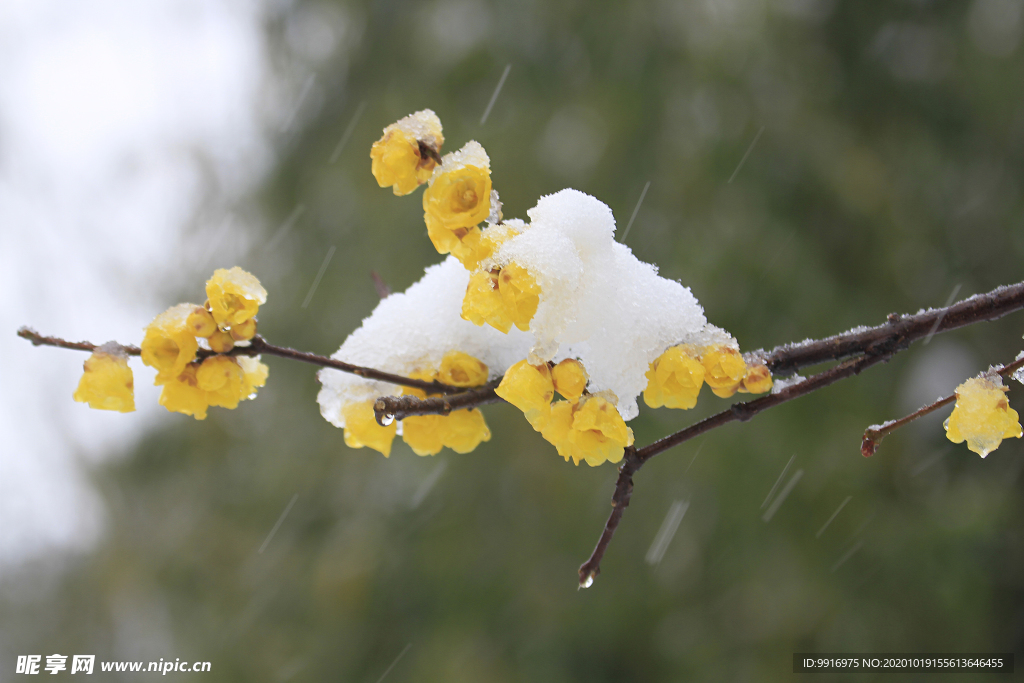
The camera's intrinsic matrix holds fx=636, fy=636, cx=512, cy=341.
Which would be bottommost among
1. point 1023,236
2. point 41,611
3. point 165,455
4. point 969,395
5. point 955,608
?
point 969,395

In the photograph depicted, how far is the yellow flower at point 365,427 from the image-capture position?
537mm

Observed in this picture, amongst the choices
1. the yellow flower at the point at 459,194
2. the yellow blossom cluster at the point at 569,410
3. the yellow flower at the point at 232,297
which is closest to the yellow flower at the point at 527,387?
the yellow blossom cluster at the point at 569,410

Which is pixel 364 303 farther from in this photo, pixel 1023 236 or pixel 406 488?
pixel 1023 236

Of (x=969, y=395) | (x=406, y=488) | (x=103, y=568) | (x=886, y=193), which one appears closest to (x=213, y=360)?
(x=969, y=395)

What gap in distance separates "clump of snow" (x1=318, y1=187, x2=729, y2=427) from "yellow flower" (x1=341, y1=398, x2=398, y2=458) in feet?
0.05

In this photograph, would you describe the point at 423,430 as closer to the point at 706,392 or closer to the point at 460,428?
the point at 460,428

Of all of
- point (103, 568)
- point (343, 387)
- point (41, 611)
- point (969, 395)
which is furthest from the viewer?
point (41, 611)

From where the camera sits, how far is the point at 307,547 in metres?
2.03

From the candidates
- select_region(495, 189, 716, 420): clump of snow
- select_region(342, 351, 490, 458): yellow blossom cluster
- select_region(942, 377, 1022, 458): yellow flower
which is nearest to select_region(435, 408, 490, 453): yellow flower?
select_region(342, 351, 490, 458): yellow blossom cluster

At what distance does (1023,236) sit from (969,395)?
1.52 metres

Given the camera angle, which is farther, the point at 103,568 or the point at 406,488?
the point at 103,568

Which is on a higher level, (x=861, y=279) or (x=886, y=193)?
(x=886, y=193)

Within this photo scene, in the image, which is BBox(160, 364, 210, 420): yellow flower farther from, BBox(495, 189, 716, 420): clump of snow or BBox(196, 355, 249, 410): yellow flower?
BBox(495, 189, 716, 420): clump of snow

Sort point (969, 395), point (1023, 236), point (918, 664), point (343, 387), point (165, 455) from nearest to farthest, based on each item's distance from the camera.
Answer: point (969, 395) → point (343, 387) → point (918, 664) → point (1023, 236) → point (165, 455)
